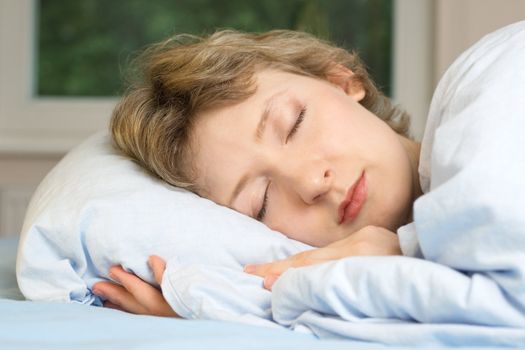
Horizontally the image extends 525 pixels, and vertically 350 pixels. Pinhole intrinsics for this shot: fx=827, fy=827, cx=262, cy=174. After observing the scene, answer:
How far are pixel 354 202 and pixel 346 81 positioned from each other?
1.35 feet

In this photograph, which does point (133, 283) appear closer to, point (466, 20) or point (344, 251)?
point (344, 251)

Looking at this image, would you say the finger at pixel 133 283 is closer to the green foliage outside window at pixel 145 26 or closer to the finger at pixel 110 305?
the finger at pixel 110 305

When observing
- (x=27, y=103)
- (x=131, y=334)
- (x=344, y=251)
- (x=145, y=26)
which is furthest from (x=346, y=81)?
(x=27, y=103)

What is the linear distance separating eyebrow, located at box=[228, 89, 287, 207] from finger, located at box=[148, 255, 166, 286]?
0.61 ft

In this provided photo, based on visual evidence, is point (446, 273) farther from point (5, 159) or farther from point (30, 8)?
point (30, 8)

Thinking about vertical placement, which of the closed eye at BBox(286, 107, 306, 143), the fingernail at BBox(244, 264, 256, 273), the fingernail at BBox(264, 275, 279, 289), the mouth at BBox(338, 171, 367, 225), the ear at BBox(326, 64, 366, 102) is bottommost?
the fingernail at BBox(244, 264, 256, 273)

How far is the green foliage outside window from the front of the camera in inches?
118

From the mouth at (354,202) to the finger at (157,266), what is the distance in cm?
26

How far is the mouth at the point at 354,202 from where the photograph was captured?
116 centimetres

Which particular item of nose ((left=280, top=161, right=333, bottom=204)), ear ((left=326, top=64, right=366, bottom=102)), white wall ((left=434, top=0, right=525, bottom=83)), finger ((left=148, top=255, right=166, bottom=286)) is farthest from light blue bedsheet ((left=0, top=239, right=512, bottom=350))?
white wall ((left=434, top=0, right=525, bottom=83))

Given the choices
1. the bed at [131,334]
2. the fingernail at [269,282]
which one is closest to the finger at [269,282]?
the fingernail at [269,282]

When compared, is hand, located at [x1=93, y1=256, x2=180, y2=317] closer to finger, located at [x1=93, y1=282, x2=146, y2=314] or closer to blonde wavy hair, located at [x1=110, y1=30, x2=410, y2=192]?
finger, located at [x1=93, y1=282, x2=146, y2=314]

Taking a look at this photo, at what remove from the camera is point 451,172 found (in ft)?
2.86

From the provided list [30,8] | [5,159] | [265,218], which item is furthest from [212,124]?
[30,8]
